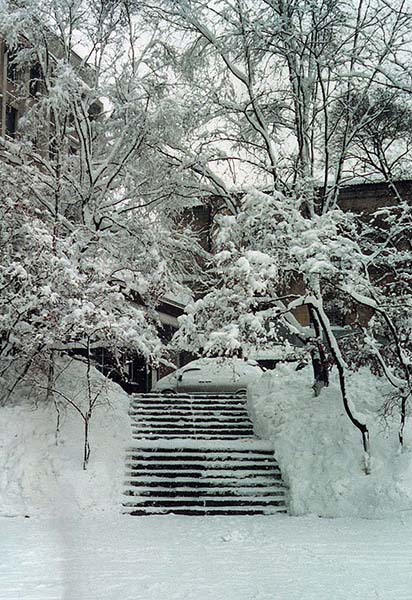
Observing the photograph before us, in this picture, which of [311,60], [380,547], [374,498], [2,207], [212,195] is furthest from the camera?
[212,195]

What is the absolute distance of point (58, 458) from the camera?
12133 mm

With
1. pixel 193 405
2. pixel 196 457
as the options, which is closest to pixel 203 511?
pixel 196 457

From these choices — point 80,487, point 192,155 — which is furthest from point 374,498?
point 192,155

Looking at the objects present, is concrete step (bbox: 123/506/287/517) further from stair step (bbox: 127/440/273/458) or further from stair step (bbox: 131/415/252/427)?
stair step (bbox: 131/415/252/427)

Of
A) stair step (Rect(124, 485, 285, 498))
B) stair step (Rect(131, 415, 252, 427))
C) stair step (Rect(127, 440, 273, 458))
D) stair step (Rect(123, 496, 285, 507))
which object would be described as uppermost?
stair step (Rect(131, 415, 252, 427))

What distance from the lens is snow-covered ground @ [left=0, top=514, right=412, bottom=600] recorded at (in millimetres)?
6496

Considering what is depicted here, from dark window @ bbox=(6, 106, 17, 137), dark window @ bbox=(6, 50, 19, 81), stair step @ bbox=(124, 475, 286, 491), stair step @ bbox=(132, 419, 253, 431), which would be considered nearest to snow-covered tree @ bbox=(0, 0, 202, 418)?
dark window @ bbox=(6, 50, 19, 81)

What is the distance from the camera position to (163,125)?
1541cm

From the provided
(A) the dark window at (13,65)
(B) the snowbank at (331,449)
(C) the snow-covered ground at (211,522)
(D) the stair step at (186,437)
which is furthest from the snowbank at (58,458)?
(A) the dark window at (13,65)

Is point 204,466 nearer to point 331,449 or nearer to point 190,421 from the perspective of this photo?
point 190,421

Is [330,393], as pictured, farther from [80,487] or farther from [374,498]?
[80,487]

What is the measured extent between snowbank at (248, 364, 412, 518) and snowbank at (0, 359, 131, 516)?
3.10 m

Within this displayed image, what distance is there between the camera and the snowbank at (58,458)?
36.9 ft

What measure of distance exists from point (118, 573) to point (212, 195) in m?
11.3
